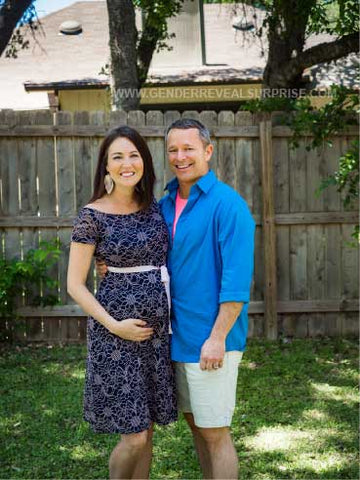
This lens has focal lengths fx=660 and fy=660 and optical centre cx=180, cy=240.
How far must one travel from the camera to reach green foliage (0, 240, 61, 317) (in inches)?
231

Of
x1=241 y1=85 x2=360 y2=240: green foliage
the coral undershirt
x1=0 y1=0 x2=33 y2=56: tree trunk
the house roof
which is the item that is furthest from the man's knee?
the house roof

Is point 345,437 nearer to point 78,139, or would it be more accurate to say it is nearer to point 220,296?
point 220,296

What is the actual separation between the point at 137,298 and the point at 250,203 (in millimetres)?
3684

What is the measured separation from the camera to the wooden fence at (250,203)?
20.2 ft

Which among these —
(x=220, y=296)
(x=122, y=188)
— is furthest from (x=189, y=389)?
(x=122, y=188)

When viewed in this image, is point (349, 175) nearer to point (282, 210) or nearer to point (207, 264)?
point (282, 210)

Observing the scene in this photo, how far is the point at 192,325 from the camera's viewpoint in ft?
9.12

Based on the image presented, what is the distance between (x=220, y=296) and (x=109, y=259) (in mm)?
503

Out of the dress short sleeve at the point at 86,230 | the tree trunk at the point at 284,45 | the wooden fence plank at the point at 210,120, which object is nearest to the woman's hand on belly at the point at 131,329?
the dress short sleeve at the point at 86,230

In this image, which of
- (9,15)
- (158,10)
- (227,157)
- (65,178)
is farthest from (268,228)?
(9,15)

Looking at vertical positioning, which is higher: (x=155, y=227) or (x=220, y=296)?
(x=155, y=227)

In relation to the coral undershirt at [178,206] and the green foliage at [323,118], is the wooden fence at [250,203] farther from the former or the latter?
the coral undershirt at [178,206]

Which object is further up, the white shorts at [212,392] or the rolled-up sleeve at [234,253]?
the rolled-up sleeve at [234,253]

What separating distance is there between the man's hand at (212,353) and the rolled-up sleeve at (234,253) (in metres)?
0.17
